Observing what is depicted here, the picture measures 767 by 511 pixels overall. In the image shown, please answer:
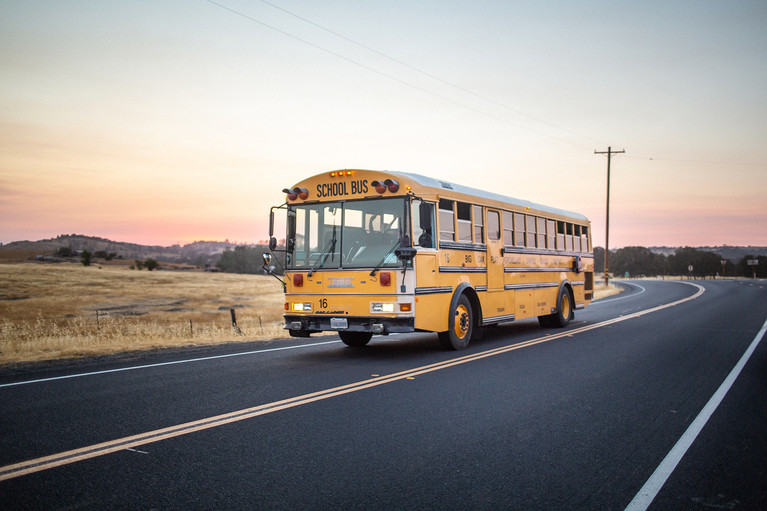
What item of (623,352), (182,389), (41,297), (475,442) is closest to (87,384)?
(182,389)

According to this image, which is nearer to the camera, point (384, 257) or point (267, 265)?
point (384, 257)

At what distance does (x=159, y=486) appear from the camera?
3986 mm

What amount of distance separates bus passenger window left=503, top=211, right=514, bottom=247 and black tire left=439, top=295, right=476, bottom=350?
7.38ft

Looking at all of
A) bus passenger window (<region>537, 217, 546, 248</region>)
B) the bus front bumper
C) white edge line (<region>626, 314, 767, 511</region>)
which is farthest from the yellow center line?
bus passenger window (<region>537, 217, 546, 248</region>)

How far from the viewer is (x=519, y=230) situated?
14.1m

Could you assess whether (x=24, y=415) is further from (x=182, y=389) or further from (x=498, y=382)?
(x=498, y=382)

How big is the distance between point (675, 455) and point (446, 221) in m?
6.71

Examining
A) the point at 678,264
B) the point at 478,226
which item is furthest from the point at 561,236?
the point at 678,264

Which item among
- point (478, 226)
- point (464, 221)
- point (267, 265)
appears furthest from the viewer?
point (478, 226)

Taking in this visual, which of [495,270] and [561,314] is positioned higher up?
[495,270]

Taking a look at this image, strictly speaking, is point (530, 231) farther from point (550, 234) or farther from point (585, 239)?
point (585, 239)

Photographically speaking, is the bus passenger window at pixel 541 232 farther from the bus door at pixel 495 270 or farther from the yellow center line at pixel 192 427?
the yellow center line at pixel 192 427

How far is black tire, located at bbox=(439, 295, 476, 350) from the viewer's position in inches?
436

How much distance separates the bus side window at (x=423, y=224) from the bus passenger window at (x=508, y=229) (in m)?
3.34
